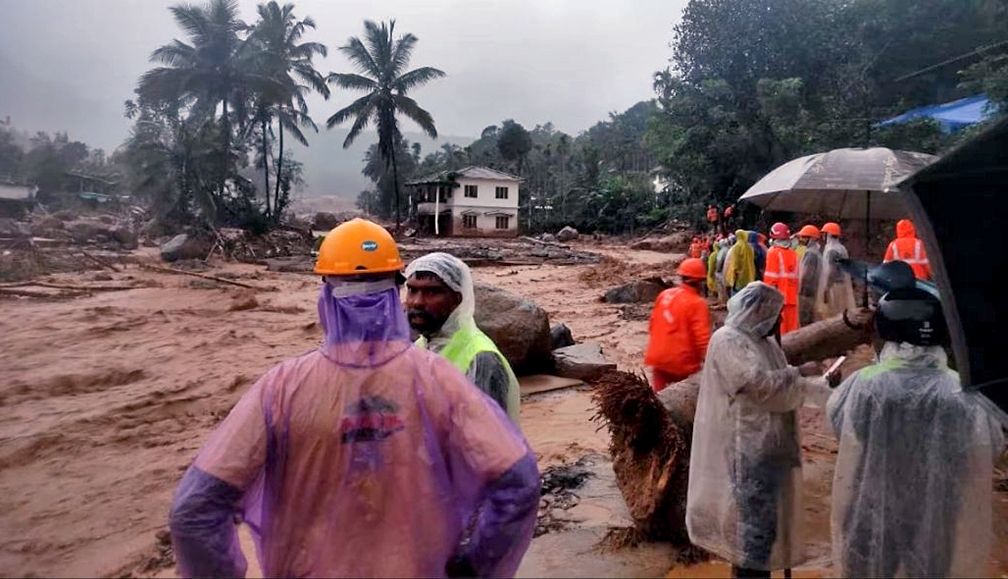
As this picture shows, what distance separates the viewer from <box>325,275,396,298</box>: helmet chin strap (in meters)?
1.63

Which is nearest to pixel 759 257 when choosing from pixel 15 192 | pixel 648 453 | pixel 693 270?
pixel 693 270

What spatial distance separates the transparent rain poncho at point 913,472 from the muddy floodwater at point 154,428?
107 centimetres

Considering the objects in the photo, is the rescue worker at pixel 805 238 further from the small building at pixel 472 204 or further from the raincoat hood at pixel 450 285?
the small building at pixel 472 204

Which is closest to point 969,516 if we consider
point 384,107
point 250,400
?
point 250,400

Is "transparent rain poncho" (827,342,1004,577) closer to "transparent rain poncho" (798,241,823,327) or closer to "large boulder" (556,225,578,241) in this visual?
"transparent rain poncho" (798,241,823,327)

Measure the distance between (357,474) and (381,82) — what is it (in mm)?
35017

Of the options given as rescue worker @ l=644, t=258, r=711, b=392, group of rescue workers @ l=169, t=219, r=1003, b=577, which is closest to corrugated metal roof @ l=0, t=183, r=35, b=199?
rescue worker @ l=644, t=258, r=711, b=392

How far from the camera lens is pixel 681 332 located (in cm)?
443

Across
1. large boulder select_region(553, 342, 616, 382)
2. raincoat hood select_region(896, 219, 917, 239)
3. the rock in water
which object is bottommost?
large boulder select_region(553, 342, 616, 382)

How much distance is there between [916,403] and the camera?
104 inches

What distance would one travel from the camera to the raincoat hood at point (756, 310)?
10.1ft

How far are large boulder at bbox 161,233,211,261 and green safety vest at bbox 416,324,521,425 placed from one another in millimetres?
22917

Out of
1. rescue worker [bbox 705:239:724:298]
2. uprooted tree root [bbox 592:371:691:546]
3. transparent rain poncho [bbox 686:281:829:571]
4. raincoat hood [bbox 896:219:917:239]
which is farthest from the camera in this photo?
rescue worker [bbox 705:239:724:298]

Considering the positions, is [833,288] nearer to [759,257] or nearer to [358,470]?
[759,257]
